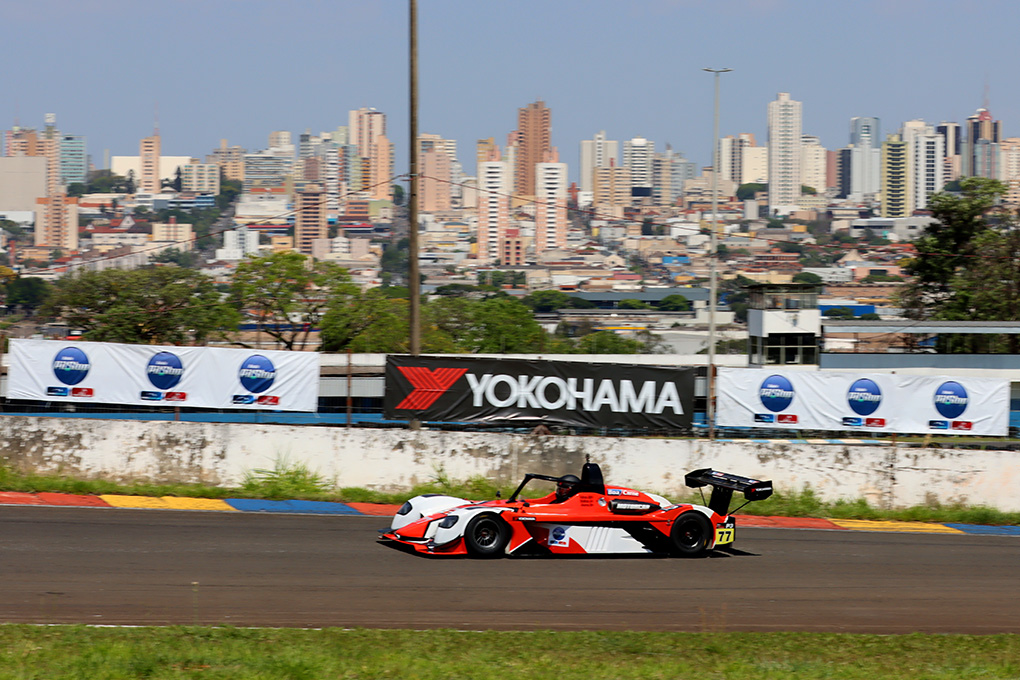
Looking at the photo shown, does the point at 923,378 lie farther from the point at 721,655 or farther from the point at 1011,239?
the point at 1011,239

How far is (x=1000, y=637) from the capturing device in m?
9.91

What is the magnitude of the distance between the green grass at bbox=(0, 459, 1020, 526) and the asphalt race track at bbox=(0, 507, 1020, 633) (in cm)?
188

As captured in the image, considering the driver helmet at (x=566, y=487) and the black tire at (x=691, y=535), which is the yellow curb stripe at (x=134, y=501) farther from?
the black tire at (x=691, y=535)

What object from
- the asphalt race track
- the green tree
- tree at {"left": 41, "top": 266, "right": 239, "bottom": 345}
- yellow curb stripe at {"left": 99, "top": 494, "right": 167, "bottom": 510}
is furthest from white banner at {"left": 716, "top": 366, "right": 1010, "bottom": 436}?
the green tree

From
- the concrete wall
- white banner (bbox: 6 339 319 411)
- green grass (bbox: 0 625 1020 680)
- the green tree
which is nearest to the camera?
green grass (bbox: 0 625 1020 680)

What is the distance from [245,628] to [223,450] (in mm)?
8797

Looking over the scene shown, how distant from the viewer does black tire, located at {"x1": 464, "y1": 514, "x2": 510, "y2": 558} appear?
41.9 ft

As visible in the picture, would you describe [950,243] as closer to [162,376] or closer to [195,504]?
[162,376]

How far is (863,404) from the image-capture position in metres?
18.5

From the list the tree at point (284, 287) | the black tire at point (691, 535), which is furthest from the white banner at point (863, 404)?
the tree at point (284, 287)

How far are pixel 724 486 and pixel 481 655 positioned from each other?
20.1 feet

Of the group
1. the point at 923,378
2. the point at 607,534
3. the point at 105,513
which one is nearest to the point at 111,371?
the point at 105,513

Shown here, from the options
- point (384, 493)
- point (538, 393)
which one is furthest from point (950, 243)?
point (384, 493)

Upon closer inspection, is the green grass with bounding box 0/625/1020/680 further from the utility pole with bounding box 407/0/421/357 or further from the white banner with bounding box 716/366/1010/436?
the utility pole with bounding box 407/0/421/357
